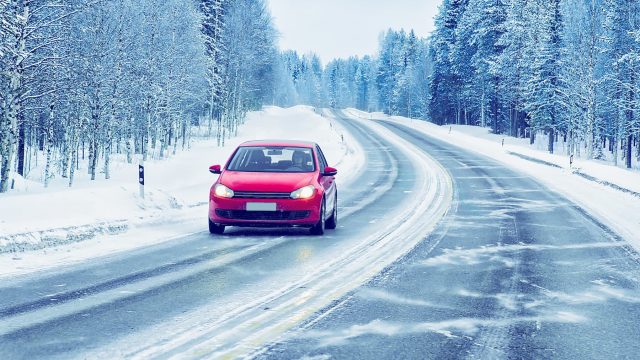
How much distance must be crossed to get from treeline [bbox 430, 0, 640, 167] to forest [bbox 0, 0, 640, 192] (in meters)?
0.14

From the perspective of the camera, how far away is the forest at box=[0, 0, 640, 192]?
25531 millimetres

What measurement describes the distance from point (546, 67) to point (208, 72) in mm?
28362

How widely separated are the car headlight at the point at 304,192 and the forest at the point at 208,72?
13155 mm

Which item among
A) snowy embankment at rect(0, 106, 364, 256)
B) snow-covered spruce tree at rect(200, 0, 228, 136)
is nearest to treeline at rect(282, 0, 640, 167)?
snow-covered spruce tree at rect(200, 0, 228, 136)

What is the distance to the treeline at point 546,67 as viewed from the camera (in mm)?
47062

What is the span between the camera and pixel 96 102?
31578 mm

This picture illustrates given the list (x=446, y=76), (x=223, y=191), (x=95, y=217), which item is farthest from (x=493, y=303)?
(x=446, y=76)

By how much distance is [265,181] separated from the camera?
35.0ft

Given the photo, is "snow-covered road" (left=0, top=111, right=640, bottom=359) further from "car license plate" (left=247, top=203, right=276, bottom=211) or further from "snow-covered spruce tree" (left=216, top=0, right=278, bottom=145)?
"snow-covered spruce tree" (left=216, top=0, right=278, bottom=145)

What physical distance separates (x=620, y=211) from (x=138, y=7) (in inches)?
1158

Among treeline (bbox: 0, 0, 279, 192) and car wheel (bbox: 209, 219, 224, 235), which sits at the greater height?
treeline (bbox: 0, 0, 279, 192)

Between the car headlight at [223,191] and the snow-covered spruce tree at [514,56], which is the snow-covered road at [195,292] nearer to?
the car headlight at [223,191]

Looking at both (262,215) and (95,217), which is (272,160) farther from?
(95,217)

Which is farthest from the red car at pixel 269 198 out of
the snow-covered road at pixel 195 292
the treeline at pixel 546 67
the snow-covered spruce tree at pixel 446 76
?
the snow-covered spruce tree at pixel 446 76
